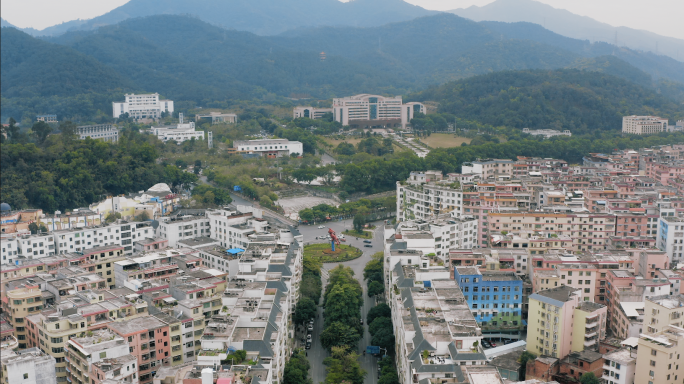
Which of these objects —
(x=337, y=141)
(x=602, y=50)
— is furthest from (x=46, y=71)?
(x=602, y=50)

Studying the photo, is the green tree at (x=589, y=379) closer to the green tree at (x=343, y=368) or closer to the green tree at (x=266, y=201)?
the green tree at (x=343, y=368)

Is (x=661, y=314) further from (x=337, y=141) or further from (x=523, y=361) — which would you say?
(x=337, y=141)

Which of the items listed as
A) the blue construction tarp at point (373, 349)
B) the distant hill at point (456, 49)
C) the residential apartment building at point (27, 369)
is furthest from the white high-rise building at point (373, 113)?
the residential apartment building at point (27, 369)

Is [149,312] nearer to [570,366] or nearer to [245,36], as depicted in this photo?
[570,366]

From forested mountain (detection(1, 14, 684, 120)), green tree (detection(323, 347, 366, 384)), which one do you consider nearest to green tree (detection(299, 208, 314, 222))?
green tree (detection(323, 347, 366, 384))

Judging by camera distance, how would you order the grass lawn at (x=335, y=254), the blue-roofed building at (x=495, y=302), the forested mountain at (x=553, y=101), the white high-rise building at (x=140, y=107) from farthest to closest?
the white high-rise building at (x=140, y=107), the forested mountain at (x=553, y=101), the grass lawn at (x=335, y=254), the blue-roofed building at (x=495, y=302)

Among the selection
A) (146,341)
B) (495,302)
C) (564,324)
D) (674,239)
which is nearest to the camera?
(146,341)
